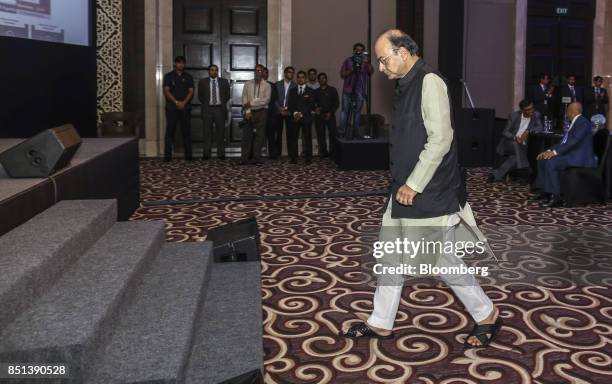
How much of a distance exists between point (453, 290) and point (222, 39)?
9175 millimetres

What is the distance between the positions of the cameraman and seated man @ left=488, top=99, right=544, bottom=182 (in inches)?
94.1

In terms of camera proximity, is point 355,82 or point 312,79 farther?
point 312,79

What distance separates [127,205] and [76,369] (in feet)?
13.2

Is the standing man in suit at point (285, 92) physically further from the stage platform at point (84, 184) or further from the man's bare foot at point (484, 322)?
the man's bare foot at point (484, 322)

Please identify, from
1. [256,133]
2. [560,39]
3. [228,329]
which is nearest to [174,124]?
Answer: [256,133]

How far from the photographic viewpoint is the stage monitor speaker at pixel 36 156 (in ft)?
12.7

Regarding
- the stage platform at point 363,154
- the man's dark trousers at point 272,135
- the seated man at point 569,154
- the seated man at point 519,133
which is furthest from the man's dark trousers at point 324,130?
the seated man at point 569,154

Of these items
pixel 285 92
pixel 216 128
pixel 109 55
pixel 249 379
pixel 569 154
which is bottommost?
pixel 249 379

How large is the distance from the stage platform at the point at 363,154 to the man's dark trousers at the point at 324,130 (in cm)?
115

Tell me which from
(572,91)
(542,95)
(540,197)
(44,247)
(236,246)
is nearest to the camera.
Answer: (44,247)

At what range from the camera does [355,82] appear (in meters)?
9.93

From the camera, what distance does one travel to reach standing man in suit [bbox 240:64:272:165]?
401 inches

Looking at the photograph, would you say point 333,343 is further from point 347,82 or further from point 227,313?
point 347,82

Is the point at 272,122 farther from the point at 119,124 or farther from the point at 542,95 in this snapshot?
the point at 542,95
